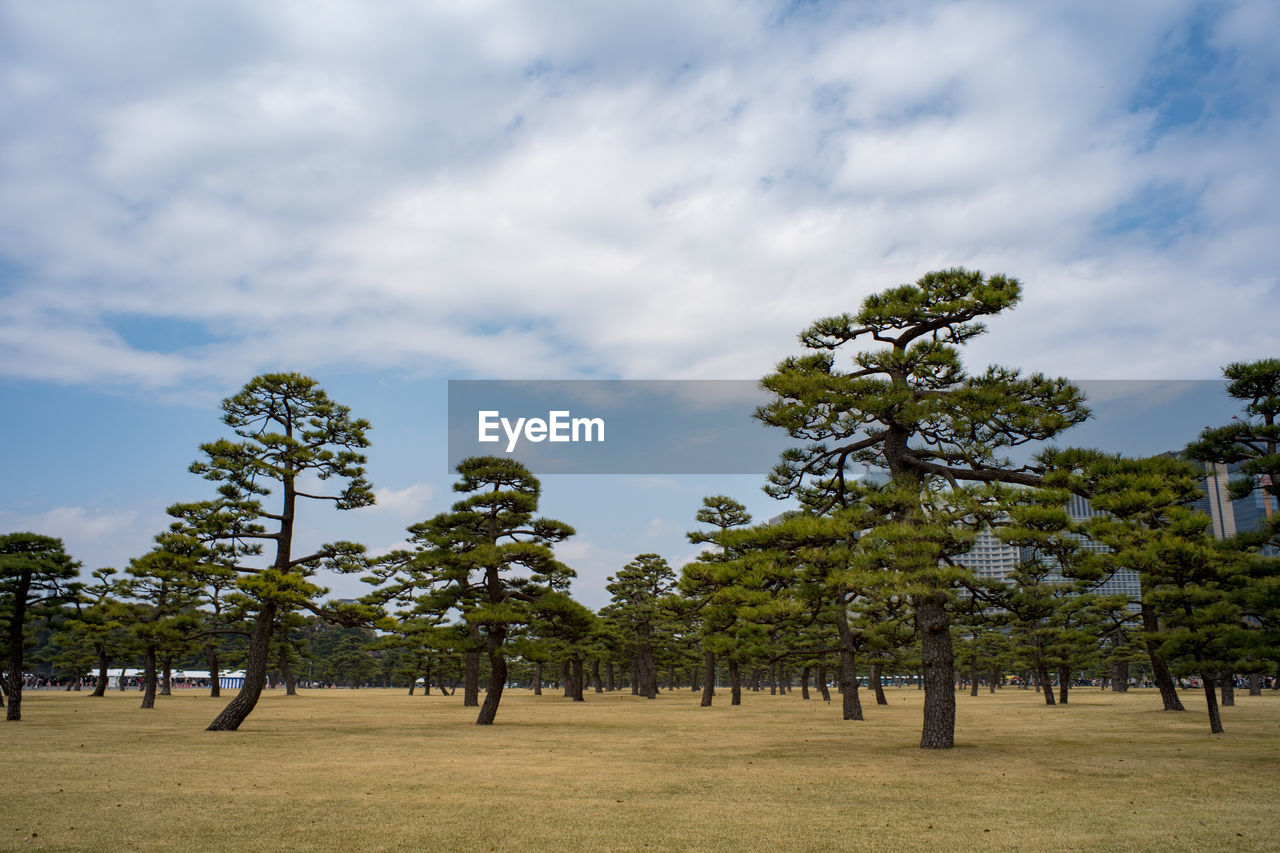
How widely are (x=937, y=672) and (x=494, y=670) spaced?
14.5 metres

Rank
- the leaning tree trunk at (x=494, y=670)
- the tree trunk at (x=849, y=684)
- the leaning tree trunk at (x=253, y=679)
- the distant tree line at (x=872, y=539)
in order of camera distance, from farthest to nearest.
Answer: the tree trunk at (x=849, y=684) < the leaning tree trunk at (x=494, y=670) < the leaning tree trunk at (x=253, y=679) < the distant tree line at (x=872, y=539)

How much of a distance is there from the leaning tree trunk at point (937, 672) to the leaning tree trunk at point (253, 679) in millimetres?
16536

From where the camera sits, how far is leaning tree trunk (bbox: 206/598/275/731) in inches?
817

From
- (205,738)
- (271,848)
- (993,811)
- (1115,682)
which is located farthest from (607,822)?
(1115,682)

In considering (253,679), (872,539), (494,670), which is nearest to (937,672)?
(872,539)

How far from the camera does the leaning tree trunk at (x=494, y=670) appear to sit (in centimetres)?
2397

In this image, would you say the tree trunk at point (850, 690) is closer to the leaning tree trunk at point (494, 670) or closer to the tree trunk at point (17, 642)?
the leaning tree trunk at point (494, 670)

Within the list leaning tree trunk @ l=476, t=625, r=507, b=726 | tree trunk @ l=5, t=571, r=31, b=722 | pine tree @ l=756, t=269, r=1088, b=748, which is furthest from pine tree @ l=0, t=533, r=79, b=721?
pine tree @ l=756, t=269, r=1088, b=748

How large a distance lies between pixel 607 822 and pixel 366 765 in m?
6.81

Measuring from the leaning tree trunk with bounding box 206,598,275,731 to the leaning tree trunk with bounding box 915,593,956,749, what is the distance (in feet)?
54.3

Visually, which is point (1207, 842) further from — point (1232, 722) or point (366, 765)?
point (1232, 722)

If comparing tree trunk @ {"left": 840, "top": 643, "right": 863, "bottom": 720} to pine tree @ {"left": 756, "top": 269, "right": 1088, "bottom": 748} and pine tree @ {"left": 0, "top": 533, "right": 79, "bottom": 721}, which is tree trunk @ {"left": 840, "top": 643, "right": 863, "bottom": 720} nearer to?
pine tree @ {"left": 756, "top": 269, "right": 1088, "bottom": 748}

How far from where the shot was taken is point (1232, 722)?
24.8m

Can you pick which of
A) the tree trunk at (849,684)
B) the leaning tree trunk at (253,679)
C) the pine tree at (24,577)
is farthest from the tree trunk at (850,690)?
the pine tree at (24,577)
